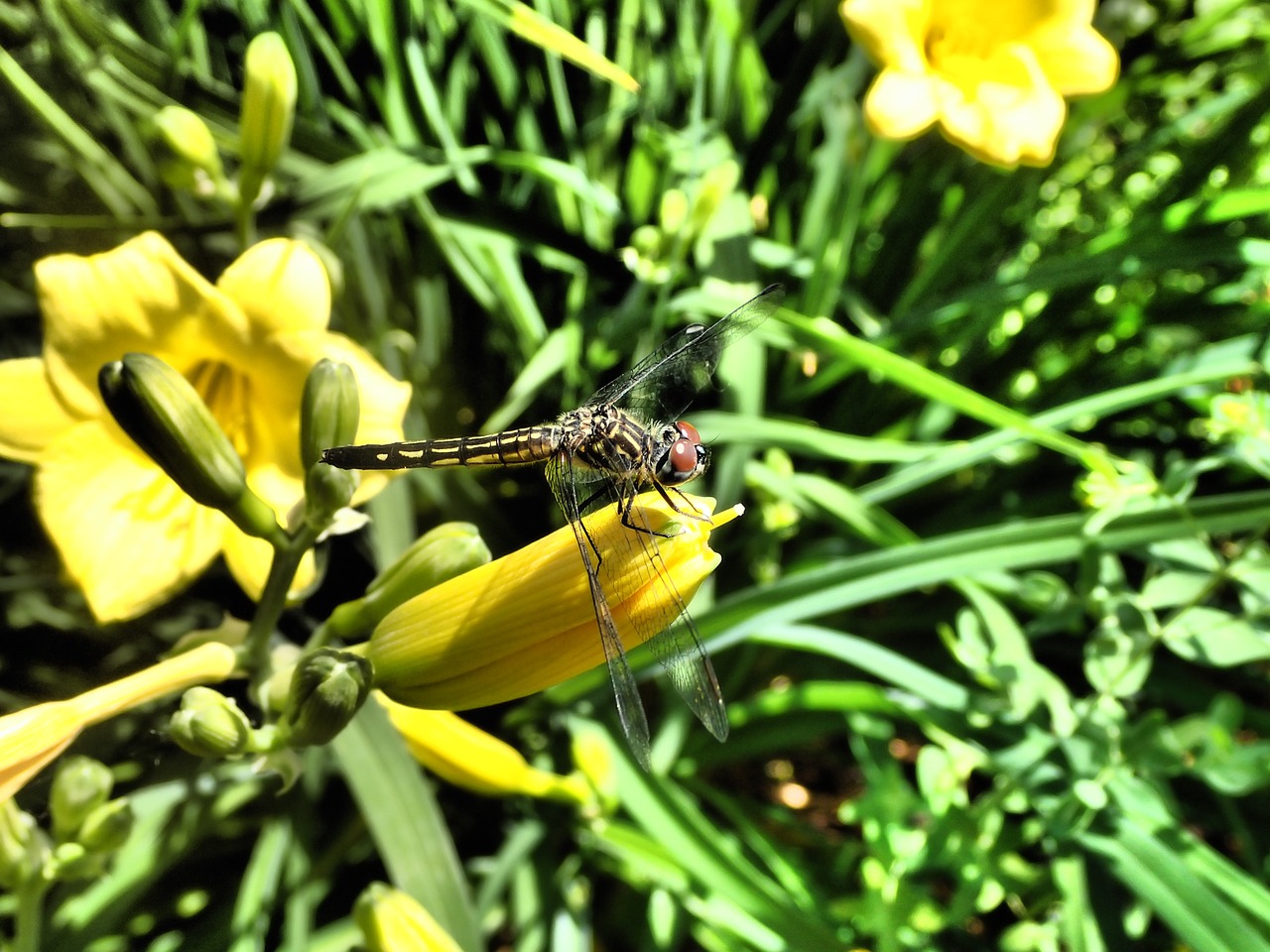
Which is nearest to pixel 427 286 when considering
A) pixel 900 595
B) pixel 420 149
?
pixel 420 149

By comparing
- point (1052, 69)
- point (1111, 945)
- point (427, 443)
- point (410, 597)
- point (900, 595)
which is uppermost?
point (1052, 69)

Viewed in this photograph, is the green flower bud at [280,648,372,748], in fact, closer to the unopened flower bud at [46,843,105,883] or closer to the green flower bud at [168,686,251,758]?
the green flower bud at [168,686,251,758]

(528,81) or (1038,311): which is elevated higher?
(528,81)

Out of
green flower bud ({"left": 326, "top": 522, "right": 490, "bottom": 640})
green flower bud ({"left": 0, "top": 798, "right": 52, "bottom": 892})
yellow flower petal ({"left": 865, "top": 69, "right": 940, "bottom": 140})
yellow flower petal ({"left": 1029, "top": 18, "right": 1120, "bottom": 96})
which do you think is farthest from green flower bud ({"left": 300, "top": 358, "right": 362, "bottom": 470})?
yellow flower petal ({"left": 1029, "top": 18, "right": 1120, "bottom": 96})

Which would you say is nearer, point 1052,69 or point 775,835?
point 1052,69

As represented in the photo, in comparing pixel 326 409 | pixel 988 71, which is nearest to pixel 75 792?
pixel 326 409

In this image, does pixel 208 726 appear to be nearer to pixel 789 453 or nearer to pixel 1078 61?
pixel 789 453

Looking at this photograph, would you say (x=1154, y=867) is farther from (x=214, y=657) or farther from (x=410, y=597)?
(x=214, y=657)
